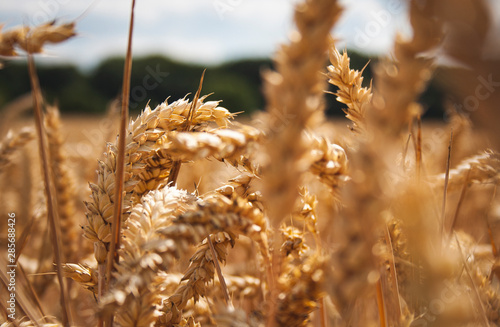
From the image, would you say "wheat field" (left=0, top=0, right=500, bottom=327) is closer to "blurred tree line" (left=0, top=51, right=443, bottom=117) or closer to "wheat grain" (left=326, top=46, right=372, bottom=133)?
"wheat grain" (left=326, top=46, right=372, bottom=133)

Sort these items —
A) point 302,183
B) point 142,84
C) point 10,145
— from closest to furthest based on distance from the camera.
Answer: point 302,183, point 10,145, point 142,84

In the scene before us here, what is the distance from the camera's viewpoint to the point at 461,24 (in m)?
0.24

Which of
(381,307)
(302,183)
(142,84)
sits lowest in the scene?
(142,84)

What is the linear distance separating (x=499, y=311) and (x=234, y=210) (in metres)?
0.44

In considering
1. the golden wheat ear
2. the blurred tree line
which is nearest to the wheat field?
the golden wheat ear

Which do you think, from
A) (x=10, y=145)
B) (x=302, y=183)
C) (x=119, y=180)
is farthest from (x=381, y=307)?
(x=10, y=145)

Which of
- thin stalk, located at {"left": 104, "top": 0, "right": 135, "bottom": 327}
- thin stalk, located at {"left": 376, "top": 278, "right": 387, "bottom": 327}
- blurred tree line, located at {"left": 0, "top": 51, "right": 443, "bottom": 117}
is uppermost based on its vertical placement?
thin stalk, located at {"left": 104, "top": 0, "right": 135, "bottom": 327}

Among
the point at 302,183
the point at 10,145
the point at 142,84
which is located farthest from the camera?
the point at 142,84

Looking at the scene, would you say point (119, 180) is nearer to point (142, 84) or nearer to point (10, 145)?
point (10, 145)

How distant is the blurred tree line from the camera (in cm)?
1282

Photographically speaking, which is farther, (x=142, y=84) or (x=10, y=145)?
(x=142, y=84)

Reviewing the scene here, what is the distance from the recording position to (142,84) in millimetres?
15094

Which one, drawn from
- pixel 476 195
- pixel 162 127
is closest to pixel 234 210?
pixel 162 127

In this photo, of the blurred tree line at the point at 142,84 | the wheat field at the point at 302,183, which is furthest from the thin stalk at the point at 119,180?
the blurred tree line at the point at 142,84
